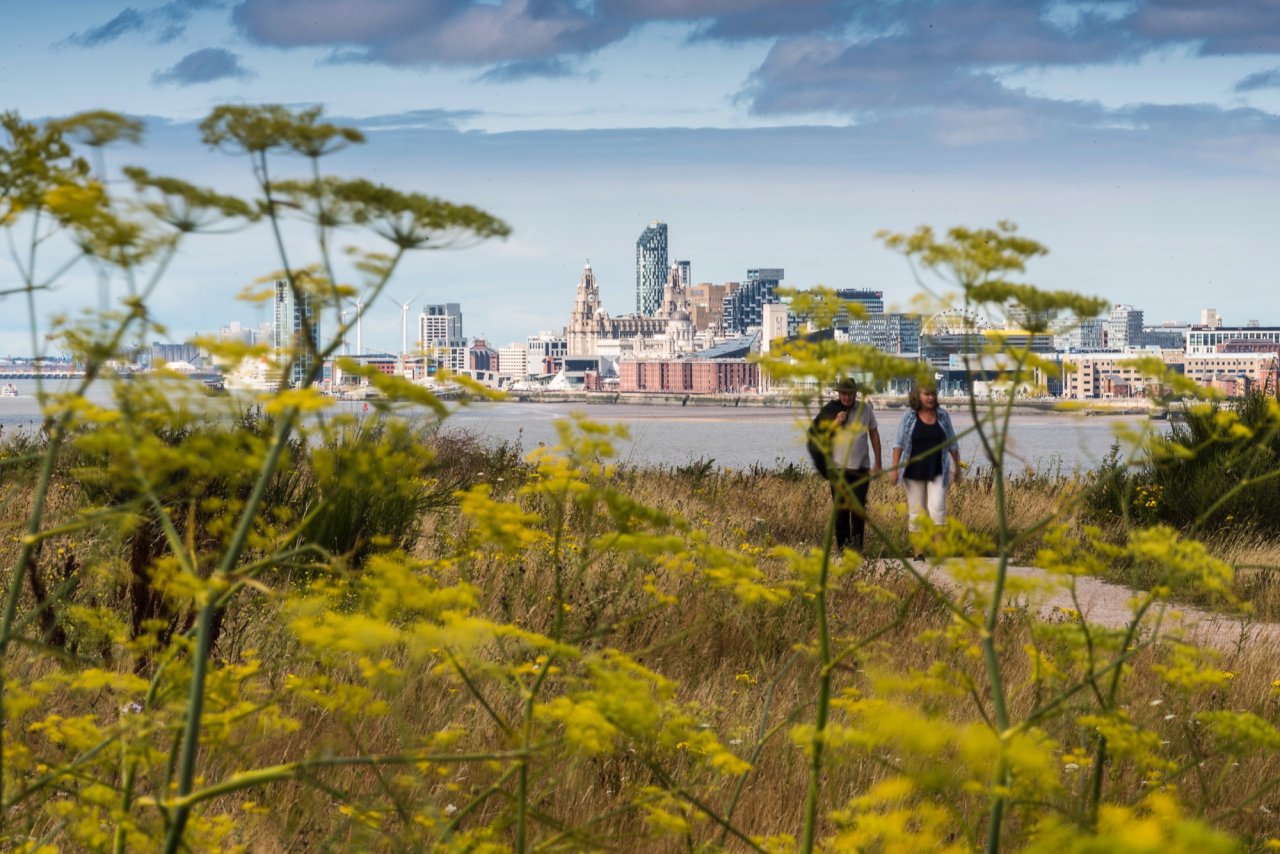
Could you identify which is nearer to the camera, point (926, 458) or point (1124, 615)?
point (1124, 615)

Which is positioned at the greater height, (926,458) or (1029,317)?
(1029,317)

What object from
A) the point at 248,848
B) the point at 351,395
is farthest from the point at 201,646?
the point at 248,848

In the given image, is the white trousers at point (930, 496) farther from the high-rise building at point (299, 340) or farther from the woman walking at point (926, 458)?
the high-rise building at point (299, 340)

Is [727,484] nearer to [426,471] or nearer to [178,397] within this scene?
[426,471]

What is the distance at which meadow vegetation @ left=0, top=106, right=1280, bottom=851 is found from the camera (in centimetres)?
211

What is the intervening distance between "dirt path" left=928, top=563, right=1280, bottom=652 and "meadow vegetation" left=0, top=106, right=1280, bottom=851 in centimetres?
41

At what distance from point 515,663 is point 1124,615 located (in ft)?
20.9

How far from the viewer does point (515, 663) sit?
491cm

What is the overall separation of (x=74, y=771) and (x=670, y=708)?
1200 mm

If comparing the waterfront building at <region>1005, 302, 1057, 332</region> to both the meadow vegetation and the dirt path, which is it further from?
the dirt path

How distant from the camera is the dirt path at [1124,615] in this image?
7707mm

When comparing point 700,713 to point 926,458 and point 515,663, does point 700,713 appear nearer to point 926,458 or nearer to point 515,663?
point 515,663

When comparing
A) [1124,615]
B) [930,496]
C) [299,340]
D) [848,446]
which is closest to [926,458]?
[930,496]

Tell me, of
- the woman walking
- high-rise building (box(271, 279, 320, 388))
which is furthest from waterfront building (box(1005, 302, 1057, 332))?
the woman walking
